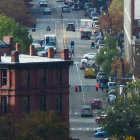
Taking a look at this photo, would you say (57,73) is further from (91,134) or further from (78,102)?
(78,102)

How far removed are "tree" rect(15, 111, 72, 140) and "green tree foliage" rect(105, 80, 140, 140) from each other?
15.3m

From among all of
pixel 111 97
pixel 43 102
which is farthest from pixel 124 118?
pixel 111 97

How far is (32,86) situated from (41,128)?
1322cm

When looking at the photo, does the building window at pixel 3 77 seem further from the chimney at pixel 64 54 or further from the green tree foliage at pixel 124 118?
the green tree foliage at pixel 124 118

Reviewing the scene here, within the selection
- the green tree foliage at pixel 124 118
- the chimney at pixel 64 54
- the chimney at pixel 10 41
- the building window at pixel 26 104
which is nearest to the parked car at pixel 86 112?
the chimney at pixel 10 41

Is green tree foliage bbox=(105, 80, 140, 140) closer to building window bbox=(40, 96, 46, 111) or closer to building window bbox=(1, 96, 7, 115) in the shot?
building window bbox=(40, 96, 46, 111)

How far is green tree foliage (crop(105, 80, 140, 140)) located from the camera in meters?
152

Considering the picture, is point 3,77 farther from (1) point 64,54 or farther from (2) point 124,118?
(2) point 124,118

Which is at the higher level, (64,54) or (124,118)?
(64,54)

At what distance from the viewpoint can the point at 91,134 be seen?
547 feet

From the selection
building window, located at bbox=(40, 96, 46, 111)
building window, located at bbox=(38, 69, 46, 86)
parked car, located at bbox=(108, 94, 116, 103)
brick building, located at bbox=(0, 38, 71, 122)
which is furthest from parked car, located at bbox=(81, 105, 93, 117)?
building window, located at bbox=(40, 96, 46, 111)

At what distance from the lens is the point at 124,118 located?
154125 mm

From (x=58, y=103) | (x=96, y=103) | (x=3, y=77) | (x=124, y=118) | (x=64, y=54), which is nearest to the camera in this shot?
(x=3, y=77)

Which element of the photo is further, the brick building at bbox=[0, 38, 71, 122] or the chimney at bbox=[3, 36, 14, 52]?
the chimney at bbox=[3, 36, 14, 52]
